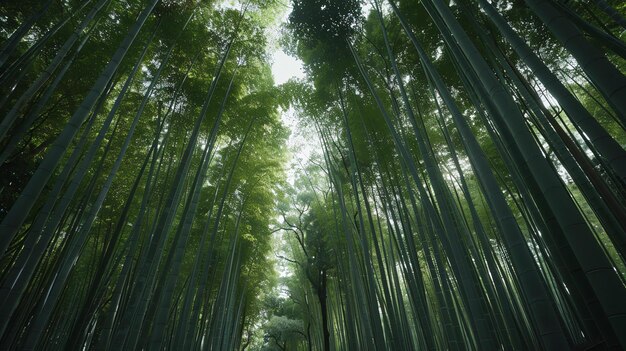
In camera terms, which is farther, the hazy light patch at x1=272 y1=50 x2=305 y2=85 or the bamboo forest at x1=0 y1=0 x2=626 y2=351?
the hazy light patch at x1=272 y1=50 x2=305 y2=85

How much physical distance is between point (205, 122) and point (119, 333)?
12.1 feet

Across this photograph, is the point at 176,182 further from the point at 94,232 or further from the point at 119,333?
the point at 94,232

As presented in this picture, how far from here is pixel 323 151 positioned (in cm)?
564

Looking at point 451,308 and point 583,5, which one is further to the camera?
point 583,5

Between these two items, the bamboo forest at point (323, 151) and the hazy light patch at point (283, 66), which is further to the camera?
the hazy light patch at point (283, 66)

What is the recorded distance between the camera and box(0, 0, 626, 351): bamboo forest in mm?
1480

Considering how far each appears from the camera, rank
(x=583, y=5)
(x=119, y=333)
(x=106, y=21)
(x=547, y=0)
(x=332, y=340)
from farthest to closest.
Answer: (x=332, y=340) → (x=106, y=21) → (x=583, y=5) → (x=119, y=333) → (x=547, y=0)

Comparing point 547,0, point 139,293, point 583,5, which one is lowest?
point 139,293

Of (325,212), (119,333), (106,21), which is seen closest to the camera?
(119,333)

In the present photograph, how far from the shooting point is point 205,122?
5.15 m

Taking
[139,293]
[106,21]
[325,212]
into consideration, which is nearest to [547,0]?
[139,293]

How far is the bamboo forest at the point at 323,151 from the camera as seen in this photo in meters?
1.48

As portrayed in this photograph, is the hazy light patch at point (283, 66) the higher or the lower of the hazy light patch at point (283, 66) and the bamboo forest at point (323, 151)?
the higher

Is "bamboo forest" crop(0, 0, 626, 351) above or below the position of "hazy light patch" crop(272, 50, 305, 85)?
below
